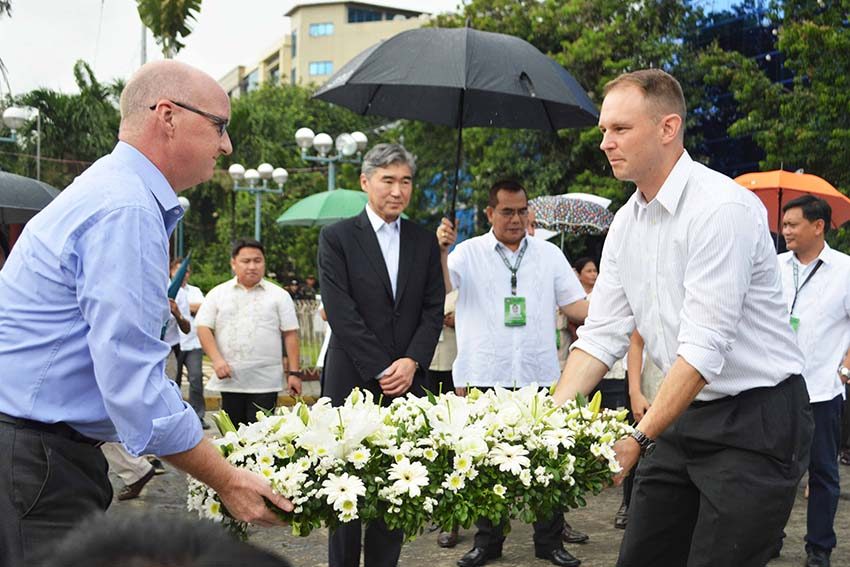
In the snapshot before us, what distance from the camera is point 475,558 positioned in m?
6.66

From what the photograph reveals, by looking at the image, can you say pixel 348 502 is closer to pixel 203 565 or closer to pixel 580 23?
pixel 203 565

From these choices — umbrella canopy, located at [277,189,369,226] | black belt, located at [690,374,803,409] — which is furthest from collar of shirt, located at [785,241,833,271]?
umbrella canopy, located at [277,189,369,226]

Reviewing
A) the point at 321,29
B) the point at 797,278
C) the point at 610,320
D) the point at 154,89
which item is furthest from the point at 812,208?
the point at 321,29

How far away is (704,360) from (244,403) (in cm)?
598

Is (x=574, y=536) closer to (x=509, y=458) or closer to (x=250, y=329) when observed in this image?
(x=250, y=329)

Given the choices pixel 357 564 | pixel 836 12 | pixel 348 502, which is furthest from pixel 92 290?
pixel 836 12

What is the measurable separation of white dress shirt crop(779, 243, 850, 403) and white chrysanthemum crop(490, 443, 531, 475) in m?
4.22

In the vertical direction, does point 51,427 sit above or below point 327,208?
below

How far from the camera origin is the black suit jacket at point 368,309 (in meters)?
5.76

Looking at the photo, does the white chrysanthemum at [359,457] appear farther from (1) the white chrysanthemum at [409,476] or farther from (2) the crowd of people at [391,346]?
(2) the crowd of people at [391,346]

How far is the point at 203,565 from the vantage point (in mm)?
1108

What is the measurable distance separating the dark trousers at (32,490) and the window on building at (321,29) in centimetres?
9686

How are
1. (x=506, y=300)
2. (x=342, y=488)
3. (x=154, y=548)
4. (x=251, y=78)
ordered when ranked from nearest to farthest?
(x=154, y=548), (x=342, y=488), (x=506, y=300), (x=251, y=78)

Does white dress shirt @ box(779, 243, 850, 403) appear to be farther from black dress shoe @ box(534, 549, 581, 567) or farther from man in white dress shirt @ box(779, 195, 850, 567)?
black dress shoe @ box(534, 549, 581, 567)
